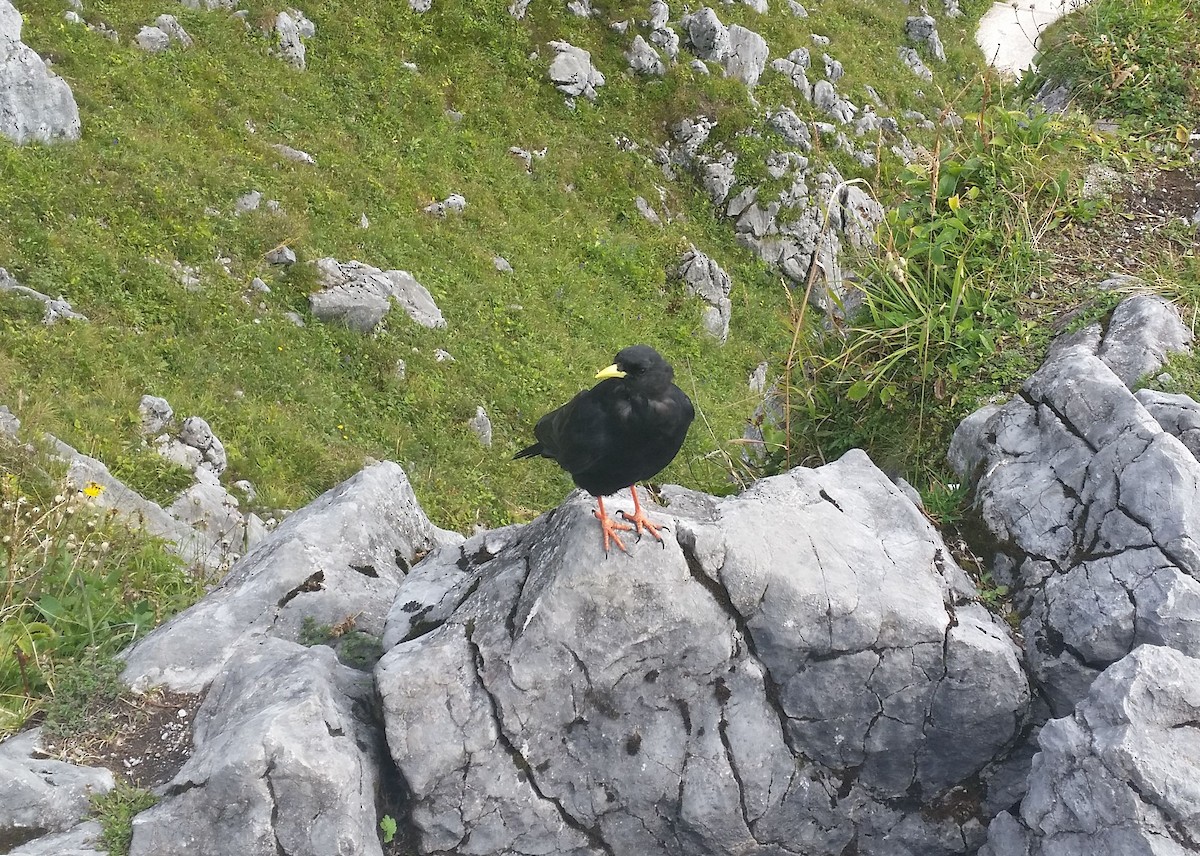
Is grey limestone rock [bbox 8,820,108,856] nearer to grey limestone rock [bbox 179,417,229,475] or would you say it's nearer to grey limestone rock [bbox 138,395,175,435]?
grey limestone rock [bbox 179,417,229,475]

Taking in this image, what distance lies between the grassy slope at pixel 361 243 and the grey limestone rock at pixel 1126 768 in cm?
618

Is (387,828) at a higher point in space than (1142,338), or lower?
lower

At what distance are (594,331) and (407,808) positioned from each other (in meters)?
14.5

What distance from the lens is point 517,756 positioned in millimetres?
5000

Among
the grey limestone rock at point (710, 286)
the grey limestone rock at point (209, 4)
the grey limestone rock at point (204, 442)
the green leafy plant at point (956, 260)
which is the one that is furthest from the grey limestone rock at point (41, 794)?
the grey limestone rock at point (209, 4)

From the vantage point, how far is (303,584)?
651cm

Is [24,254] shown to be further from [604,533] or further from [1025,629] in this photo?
[1025,629]

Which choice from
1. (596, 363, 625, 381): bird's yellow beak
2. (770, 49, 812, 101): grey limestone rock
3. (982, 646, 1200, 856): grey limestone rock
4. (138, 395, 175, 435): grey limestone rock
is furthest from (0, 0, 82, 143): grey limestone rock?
(770, 49, 812, 101): grey limestone rock

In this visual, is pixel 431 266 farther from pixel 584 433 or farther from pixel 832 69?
pixel 832 69

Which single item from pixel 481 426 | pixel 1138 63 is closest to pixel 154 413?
pixel 481 426

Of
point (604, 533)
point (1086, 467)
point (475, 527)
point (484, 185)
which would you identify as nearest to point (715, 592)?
point (604, 533)

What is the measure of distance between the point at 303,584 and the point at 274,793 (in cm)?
221

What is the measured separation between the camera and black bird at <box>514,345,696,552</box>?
505 centimetres

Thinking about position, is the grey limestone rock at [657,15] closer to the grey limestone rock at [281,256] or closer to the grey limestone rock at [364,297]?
the grey limestone rock at [364,297]
